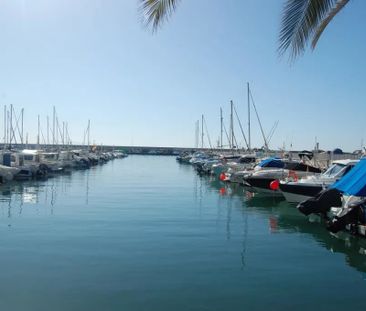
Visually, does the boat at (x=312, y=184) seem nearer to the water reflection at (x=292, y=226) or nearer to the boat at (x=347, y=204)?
the water reflection at (x=292, y=226)

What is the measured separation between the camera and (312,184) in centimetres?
2452

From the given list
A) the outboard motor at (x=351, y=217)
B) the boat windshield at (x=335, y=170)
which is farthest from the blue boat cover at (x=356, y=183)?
the boat windshield at (x=335, y=170)

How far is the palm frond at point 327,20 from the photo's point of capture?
31.4ft

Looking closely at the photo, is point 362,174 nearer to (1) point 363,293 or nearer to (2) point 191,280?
(1) point 363,293

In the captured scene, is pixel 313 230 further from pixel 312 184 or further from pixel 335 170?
pixel 335 170

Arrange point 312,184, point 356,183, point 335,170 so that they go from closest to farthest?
point 356,183
point 312,184
point 335,170

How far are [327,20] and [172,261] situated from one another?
24.8ft

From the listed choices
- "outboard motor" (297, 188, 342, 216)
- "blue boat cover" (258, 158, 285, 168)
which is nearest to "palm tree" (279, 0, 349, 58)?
"outboard motor" (297, 188, 342, 216)

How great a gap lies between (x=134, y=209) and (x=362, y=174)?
1202 cm

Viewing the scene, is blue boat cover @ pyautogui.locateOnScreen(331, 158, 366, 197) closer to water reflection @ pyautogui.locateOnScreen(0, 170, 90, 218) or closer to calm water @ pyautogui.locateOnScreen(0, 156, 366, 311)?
calm water @ pyautogui.locateOnScreen(0, 156, 366, 311)

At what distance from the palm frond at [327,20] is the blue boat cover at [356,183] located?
7551 mm

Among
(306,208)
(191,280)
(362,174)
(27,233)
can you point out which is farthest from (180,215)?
(191,280)

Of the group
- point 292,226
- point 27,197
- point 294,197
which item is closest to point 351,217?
point 292,226

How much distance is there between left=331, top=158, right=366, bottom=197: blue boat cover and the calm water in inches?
72.5
